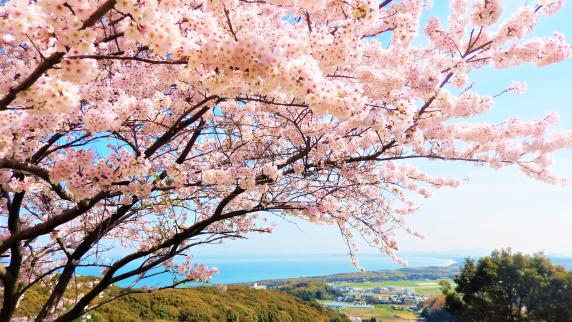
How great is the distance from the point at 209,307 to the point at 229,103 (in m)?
10.1

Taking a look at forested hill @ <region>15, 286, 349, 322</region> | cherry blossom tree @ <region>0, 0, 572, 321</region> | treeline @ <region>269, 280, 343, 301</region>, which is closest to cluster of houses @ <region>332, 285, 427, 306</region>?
treeline @ <region>269, 280, 343, 301</region>

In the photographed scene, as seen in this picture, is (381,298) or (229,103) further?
(381,298)

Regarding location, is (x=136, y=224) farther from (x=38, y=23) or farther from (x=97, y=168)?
(x=38, y=23)

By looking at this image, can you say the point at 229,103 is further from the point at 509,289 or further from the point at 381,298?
the point at 381,298

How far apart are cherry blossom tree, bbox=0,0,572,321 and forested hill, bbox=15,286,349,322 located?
295 cm

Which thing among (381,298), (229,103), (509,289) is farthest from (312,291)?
(229,103)

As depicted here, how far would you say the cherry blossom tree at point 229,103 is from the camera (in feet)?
7.12

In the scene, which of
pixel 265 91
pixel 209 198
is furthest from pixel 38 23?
pixel 209 198

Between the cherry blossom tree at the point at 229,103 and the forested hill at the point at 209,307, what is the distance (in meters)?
2.95

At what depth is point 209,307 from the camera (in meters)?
13.6

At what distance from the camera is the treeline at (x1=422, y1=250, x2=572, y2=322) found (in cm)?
1866

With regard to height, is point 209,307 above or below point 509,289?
above

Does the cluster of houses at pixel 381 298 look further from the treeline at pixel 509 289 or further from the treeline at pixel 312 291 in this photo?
the treeline at pixel 509 289

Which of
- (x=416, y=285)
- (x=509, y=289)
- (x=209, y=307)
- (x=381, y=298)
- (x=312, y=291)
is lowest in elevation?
(x=416, y=285)
